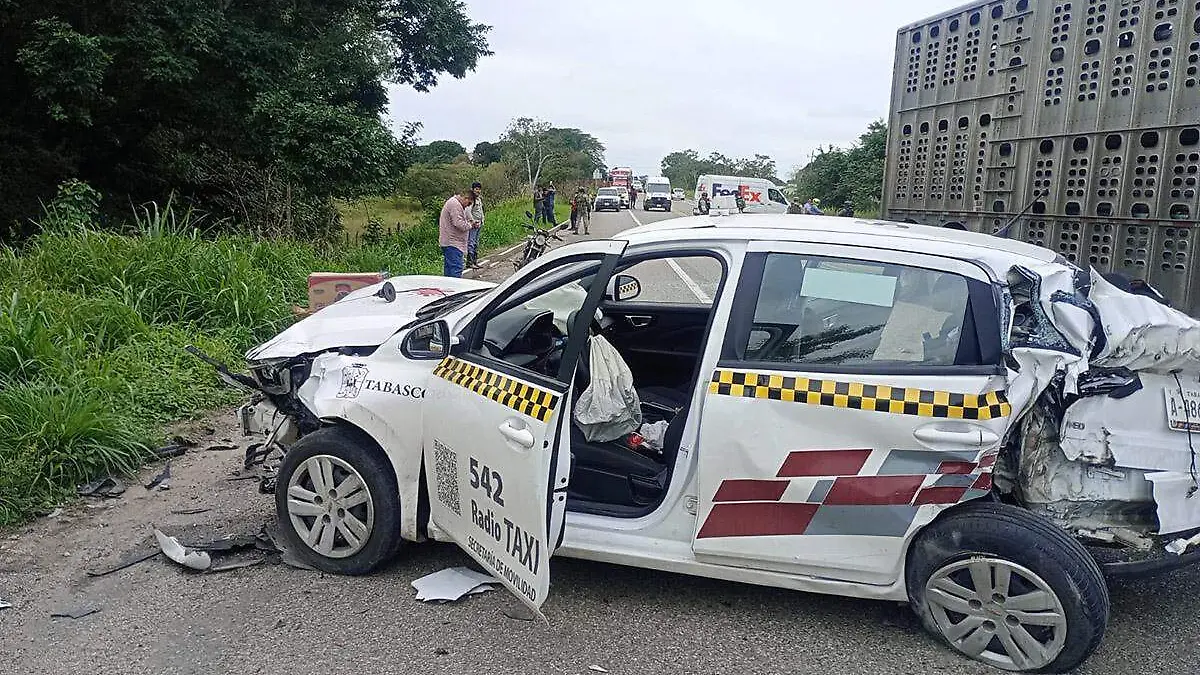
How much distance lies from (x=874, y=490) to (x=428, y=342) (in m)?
2.04

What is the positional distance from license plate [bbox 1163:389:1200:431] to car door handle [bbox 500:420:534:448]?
2323 mm

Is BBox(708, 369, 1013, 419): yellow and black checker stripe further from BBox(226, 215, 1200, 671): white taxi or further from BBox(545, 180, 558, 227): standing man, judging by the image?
BBox(545, 180, 558, 227): standing man

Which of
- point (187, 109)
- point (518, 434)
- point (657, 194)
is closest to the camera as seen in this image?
point (518, 434)

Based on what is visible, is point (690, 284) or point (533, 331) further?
point (690, 284)

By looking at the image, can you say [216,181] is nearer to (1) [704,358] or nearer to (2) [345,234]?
(2) [345,234]

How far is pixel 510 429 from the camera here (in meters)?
3.34

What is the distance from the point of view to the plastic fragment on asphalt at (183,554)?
4.19 m

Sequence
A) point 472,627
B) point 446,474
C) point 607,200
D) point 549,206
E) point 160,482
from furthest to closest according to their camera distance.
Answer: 1. point 607,200
2. point 549,206
3. point 160,482
4. point 446,474
5. point 472,627

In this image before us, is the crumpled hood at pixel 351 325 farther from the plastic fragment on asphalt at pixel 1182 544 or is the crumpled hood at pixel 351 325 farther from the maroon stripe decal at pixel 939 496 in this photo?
the plastic fragment on asphalt at pixel 1182 544

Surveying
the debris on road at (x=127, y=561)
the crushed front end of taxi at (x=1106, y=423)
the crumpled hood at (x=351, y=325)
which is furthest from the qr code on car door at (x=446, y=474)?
the crushed front end of taxi at (x=1106, y=423)

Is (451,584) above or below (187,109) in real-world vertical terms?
below

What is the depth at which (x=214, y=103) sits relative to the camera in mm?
16156

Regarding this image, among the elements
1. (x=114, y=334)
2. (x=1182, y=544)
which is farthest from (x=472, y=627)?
(x=114, y=334)

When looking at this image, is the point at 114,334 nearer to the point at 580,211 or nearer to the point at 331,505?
the point at 331,505
